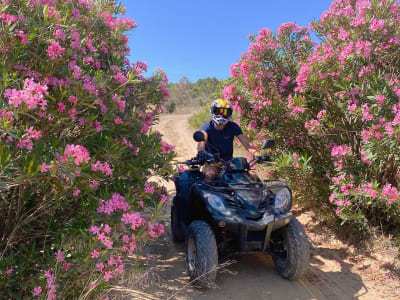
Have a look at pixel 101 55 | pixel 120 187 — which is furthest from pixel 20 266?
pixel 101 55

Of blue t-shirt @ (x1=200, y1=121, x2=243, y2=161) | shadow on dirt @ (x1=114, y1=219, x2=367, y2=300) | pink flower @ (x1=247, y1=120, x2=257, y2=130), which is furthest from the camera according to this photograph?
pink flower @ (x1=247, y1=120, x2=257, y2=130)

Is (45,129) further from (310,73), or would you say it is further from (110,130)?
(310,73)

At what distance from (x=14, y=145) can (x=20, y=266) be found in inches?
35.0

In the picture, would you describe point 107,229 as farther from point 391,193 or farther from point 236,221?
point 391,193

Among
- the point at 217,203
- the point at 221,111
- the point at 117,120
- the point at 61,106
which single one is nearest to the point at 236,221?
the point at 217,203

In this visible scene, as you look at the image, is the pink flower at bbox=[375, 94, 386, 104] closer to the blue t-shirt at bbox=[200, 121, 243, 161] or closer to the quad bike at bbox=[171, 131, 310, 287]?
the quad bike at bbox=[171, 131, 310, 287]

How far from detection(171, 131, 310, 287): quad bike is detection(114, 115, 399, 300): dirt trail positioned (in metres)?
0.18

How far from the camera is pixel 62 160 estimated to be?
1830 mm

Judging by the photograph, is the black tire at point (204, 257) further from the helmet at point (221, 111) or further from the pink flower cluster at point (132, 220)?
the helmet at point (221, 111)

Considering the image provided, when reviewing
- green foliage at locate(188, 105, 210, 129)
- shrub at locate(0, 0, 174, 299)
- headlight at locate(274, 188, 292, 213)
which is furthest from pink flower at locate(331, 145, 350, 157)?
green foliage at locate(188, 105, 210, 129)

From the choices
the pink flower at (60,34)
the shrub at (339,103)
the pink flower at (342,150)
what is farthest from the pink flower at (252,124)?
the pink flower at (60,34)

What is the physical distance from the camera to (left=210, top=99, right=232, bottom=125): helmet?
427 cm

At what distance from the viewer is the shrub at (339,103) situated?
145 inches

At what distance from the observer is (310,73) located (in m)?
4.46
